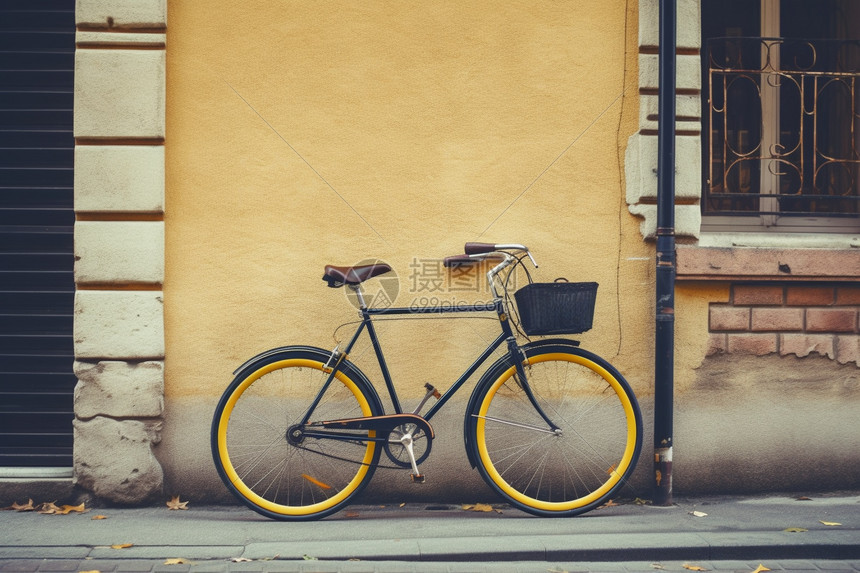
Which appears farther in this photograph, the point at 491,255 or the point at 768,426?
the point at 768,426

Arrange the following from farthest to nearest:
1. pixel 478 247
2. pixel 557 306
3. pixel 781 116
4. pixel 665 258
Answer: pixel 781 116, pixel 665 258, pixel 478 247, pixel 557 306

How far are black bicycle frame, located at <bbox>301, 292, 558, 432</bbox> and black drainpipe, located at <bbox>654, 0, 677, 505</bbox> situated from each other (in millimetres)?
650

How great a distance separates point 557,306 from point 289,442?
1.61 meters

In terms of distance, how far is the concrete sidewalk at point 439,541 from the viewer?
3678mm

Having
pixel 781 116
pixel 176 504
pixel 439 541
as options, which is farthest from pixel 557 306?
pixel 176 504

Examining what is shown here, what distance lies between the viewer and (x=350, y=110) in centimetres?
463

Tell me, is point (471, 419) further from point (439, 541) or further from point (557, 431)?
point (439, 541)

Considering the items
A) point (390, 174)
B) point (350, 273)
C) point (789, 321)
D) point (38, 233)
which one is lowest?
point (789, 321)

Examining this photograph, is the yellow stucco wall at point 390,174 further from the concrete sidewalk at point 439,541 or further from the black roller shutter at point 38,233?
the black roller shutter at point 38,233

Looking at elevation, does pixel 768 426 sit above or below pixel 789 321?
below

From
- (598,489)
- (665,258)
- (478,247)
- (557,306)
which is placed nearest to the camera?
(557,306)

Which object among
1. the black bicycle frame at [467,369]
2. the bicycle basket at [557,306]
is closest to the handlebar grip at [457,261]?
Result: the black bicycle frame at [467,369]

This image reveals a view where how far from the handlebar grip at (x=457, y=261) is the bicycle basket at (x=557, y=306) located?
0.43 m

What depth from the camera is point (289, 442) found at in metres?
4.29
